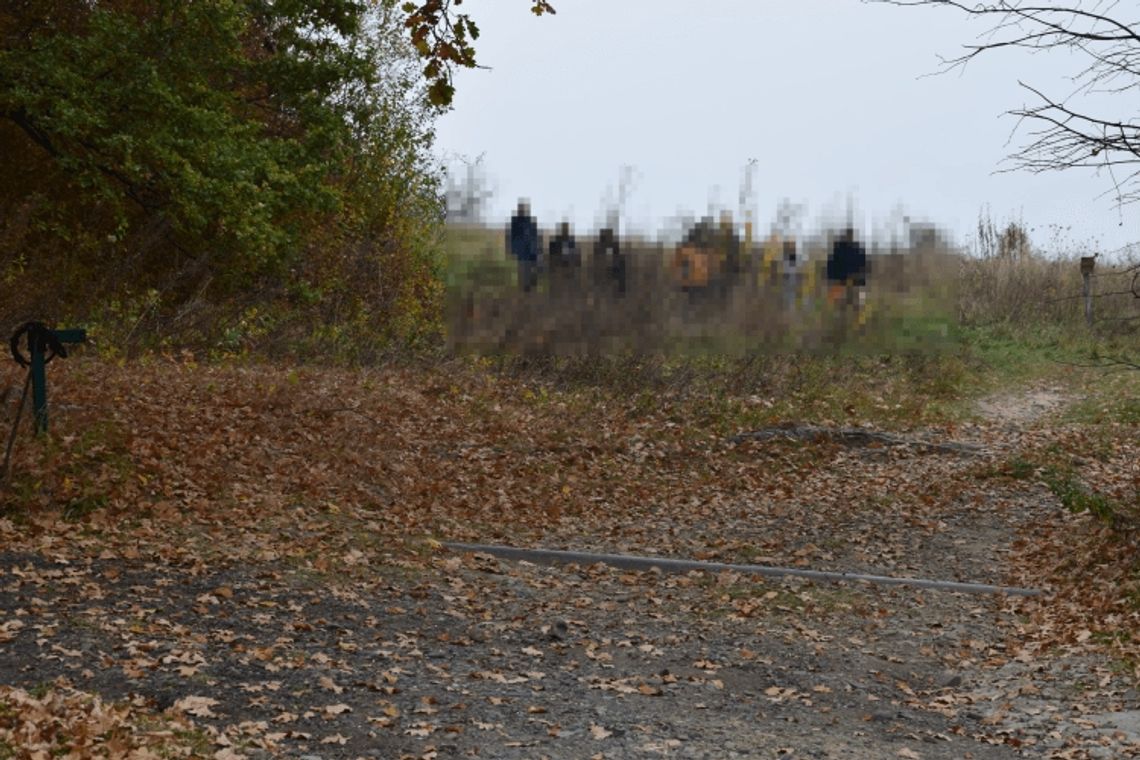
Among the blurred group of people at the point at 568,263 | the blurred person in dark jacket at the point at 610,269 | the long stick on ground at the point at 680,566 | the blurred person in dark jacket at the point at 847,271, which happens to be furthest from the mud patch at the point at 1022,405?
the long stick on ground at the point at 680,566

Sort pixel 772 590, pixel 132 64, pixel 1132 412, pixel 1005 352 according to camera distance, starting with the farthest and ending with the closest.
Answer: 1. pixel 1005 352
2. pixel 1132 412
3. pixel 132 64
4. pixel 772 590

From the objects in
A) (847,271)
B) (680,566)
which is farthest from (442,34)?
(847,271)

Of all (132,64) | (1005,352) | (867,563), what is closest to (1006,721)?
(867,563)

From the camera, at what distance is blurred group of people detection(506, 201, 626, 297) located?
18.1 metres

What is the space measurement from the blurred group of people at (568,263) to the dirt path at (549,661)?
8.33 m

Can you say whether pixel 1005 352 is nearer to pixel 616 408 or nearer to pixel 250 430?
pixel 616 408

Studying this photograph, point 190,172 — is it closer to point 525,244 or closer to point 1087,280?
point 525,244

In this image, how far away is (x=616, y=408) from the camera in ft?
53.8

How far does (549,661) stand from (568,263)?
11589 mm

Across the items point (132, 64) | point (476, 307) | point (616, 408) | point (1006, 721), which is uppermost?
point (132, 64)

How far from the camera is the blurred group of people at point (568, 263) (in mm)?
18094

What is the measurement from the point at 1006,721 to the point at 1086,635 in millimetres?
1743

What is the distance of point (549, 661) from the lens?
709 centimetres

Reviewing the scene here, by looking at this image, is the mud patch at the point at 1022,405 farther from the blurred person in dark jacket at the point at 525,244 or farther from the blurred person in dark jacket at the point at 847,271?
the blurred person in dark jacket at the point at 525,244
